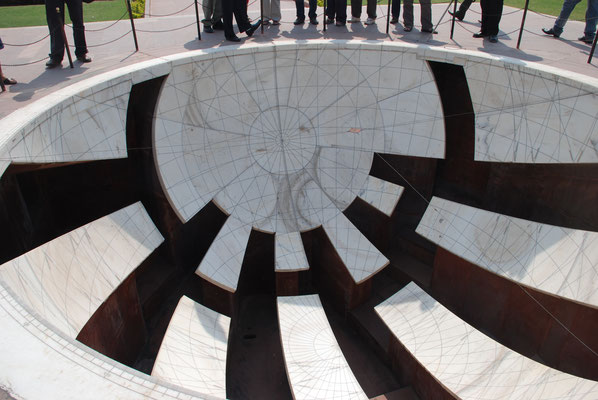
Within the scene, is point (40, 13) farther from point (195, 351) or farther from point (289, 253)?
point (195, 351)

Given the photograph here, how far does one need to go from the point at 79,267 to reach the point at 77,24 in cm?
545

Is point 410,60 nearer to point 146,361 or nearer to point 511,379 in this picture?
point 511,379

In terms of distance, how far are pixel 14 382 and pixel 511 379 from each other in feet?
19.4

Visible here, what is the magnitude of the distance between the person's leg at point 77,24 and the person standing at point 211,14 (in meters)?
2.68

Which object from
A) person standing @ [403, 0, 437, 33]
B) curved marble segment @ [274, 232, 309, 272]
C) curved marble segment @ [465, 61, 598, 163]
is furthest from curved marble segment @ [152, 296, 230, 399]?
person standing @ [403, 0, 437, 33]

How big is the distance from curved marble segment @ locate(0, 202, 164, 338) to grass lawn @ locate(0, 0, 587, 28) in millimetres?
7573

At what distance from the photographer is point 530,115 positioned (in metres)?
8.73

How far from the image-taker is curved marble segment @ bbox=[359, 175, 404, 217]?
9242mm

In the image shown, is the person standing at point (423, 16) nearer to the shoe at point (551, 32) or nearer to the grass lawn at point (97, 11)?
the shoe at point (551, 32)

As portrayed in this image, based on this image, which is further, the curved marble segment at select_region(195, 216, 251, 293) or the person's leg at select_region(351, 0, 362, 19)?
the person's leg at select_region(351, 0, 362, 19)

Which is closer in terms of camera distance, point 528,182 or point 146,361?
point 146,361

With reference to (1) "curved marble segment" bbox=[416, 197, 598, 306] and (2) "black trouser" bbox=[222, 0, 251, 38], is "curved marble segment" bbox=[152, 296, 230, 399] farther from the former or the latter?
(2) "black trouser" bbox=[222, 0, 251, 38]

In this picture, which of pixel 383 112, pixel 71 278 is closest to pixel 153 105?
pixel 71 278

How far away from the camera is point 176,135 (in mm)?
9031
